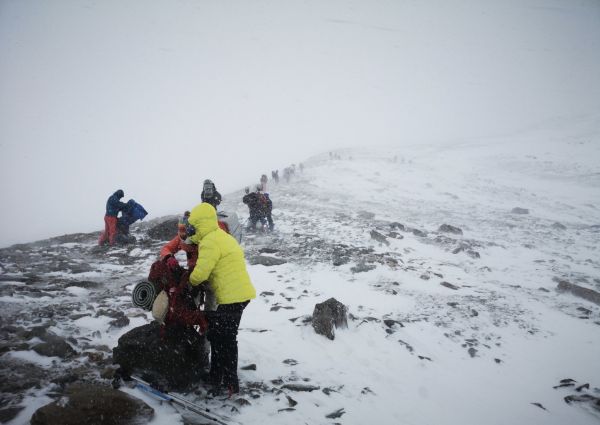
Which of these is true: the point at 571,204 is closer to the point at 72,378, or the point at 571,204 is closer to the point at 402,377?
the point at 402,377

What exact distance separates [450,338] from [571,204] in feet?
94.8

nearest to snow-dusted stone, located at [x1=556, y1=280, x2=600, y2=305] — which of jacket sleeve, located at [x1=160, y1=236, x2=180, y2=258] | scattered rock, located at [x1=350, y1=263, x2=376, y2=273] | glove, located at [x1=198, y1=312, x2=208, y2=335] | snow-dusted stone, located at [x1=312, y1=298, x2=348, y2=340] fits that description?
scattered rock, located at [x1=350, y1=263, x2=376, y2=273]

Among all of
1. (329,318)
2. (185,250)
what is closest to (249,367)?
(329,318)

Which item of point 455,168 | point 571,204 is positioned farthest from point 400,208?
point 455,168

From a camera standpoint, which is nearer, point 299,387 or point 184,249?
point 184,249

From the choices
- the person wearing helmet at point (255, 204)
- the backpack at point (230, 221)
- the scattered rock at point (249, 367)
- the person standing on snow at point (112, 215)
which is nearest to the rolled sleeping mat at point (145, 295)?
the scattered rock at point (249, 367)

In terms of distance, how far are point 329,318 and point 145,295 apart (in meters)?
3.66

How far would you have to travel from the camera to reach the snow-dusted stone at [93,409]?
278cm

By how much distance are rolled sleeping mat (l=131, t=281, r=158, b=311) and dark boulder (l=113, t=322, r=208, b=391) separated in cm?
39

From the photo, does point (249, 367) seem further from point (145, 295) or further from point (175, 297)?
point (145, 295)

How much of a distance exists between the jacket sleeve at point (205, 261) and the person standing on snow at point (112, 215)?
8280 millimetres

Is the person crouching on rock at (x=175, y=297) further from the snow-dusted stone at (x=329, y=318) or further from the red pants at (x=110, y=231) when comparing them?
the red pants at (x=110, y=231)

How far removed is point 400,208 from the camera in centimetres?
2353

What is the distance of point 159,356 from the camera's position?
146 inches
